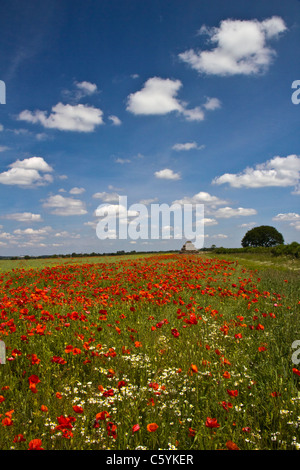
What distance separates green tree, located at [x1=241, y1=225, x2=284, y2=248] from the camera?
73.3m

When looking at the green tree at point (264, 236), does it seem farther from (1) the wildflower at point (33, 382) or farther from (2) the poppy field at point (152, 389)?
(1) the wildflower at point (33, 382)

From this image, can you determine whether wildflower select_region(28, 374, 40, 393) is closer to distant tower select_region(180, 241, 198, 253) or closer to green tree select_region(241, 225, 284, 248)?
distant tower select_region(180, 241, 198, 253)

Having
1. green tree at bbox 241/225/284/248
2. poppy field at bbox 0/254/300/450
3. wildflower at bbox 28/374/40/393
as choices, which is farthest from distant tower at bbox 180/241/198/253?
wildflower at bbox 28/374/40/393

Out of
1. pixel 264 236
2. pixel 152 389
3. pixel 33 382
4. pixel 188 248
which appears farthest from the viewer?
pixel 264 236

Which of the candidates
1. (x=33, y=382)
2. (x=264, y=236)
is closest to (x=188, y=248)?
(x=264, y=236)

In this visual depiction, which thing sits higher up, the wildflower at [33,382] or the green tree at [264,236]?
the green tree at [264,236]

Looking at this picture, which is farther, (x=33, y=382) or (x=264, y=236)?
(x=264, y=236)

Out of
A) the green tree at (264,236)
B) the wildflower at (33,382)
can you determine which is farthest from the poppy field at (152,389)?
the green tree at (264,236)

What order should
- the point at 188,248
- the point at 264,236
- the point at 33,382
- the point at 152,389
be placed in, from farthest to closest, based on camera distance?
1. the point at 264,236
2. the point at 188,248
3. the point at 152,389
4. the point at 33,382

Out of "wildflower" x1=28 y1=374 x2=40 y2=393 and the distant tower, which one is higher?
the distant tower

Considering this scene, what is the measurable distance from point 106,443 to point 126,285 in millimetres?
7540

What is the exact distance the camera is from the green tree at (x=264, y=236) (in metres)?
73.3

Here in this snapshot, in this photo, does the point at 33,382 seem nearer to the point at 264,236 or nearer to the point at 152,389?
the point at 152,389

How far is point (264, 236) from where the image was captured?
74.1 m
